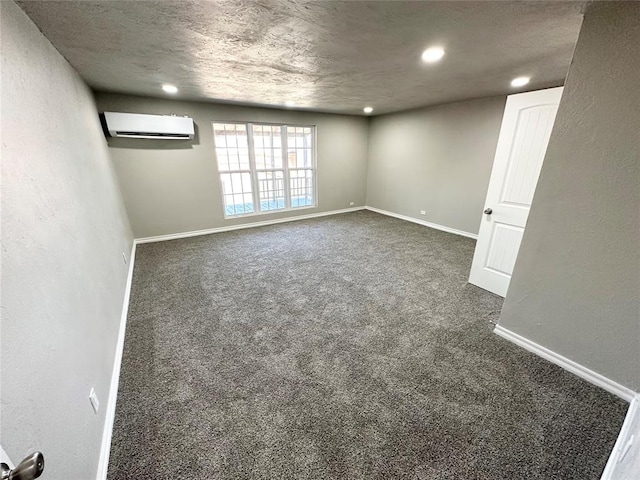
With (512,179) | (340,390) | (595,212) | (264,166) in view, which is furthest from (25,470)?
(264,166)

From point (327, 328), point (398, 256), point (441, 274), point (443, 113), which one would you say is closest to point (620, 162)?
point (441, 274)

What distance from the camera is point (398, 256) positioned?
3781 millimetres

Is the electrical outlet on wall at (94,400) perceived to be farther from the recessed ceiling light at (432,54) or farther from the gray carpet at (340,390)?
the recessed ceiling light at (432,54)

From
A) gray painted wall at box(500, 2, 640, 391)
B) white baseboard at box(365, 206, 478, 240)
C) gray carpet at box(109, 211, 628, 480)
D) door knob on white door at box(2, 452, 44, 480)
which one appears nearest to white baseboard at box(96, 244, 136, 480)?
gray carpet at box(109, 211, 628, 480)

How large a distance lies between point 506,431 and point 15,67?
3114 millimetres

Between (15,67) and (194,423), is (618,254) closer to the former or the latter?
(194,423)

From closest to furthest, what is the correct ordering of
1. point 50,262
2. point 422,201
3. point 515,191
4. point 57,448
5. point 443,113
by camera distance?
point 57,448 → point 50,262 → point 515,191 → point 443,113 → point 422,201

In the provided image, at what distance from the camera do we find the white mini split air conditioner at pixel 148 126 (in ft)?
11.6

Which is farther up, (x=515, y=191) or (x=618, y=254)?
(x=515, y=191)

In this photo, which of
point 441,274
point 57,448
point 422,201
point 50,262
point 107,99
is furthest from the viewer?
point 422,201

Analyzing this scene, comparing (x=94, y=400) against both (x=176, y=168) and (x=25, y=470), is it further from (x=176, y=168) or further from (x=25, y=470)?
(x=176, y=168)

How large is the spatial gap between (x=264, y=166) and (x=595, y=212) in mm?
4758

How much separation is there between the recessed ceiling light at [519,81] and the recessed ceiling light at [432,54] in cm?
139

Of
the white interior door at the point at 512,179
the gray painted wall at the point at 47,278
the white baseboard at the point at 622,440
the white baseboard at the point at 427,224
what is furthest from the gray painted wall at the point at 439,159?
the gray painted wall at the point at 47,278
